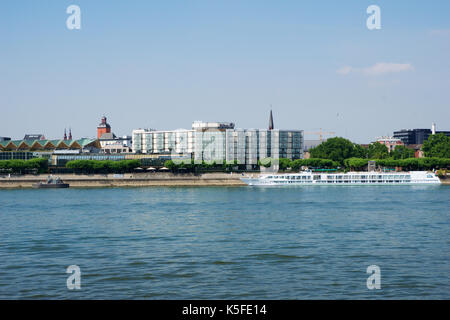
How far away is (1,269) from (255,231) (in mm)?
11387

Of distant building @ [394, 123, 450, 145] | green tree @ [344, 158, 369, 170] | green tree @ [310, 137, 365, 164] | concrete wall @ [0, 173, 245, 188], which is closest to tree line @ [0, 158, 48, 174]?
concrete wall @ [0, 173, 245, 188]

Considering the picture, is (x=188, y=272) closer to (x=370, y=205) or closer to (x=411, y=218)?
(x=411, y=218)

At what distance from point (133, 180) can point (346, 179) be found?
28997mm

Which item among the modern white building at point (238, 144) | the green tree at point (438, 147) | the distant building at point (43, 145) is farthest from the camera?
the modern white building at point (238, 144)

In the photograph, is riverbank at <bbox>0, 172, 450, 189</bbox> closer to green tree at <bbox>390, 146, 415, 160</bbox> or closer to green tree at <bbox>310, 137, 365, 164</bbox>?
green tree at <bbox>310, 137, 365, 164</bbox>

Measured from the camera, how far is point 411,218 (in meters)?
29.3

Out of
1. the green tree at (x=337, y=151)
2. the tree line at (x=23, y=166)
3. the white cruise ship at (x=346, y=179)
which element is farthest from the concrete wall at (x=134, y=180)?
the green tree at (x=337, y=151)

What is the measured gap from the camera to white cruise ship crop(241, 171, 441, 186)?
73.2 m

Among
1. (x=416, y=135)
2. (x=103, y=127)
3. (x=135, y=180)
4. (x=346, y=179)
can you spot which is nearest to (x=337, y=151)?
(x=346, y=179)

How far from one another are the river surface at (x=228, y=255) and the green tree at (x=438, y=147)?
67.8 meters

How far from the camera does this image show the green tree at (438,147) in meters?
95.7

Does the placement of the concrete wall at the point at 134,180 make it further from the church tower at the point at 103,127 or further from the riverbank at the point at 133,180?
the church tower at the point at 103,127

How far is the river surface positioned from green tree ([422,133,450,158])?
223 ft
